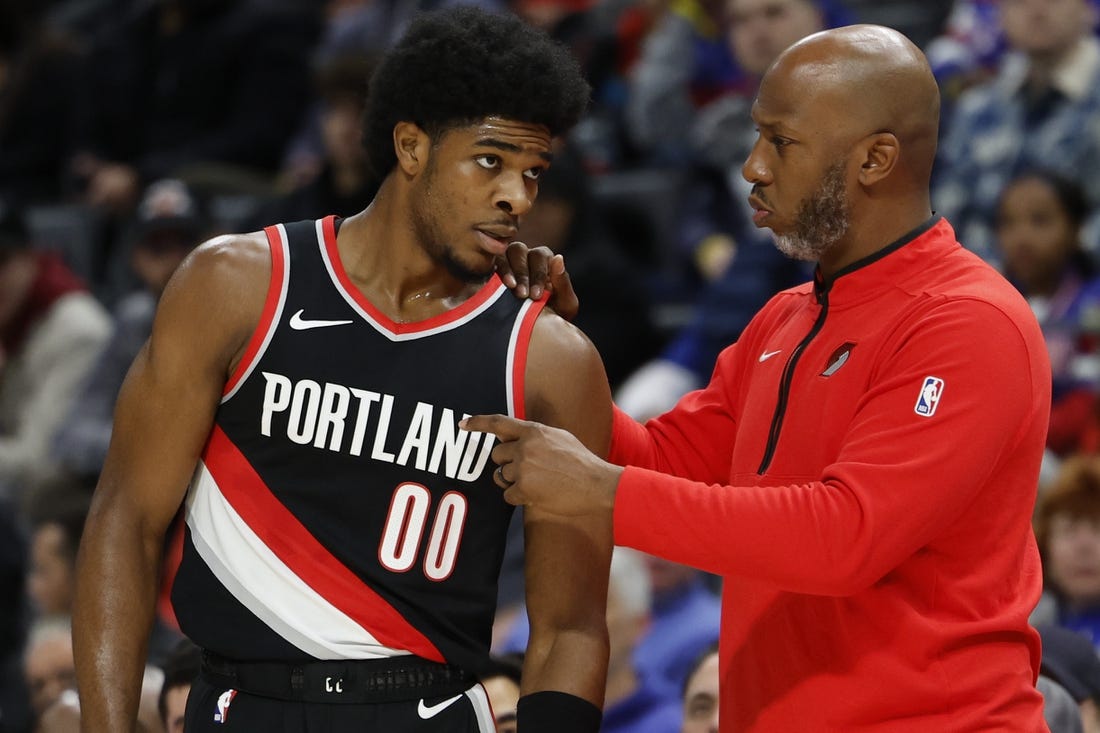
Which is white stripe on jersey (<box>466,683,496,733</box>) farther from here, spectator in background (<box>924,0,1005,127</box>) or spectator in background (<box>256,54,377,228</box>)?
spectator in background (<box>924,0,1005,127</box>)

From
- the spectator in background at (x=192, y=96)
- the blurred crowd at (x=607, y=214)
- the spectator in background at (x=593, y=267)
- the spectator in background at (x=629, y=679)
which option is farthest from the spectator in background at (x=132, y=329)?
the spectator in background at (x=629, y=679)

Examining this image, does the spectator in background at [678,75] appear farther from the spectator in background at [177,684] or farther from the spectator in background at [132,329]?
the spectator in background at [177,684]

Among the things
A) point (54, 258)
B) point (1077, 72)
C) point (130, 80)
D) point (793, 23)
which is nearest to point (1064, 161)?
point (1077, 72)

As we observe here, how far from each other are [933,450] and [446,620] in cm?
97

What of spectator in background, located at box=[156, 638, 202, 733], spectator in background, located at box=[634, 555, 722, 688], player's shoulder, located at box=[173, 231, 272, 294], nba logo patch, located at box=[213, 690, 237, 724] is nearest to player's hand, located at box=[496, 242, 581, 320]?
player's shoulder, located at box=[173, 231, 272, 294]

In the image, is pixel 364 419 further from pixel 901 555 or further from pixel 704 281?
pixel 704 281

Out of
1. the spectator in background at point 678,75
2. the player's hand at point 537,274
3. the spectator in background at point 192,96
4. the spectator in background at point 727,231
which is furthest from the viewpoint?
the spectator in background at point 192,96

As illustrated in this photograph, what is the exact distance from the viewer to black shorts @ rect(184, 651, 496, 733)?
10.1 feet

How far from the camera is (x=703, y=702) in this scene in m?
4.26

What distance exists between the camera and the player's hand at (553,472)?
2.97m

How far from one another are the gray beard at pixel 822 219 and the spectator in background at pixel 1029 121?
313cm

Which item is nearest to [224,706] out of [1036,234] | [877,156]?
[877,156]

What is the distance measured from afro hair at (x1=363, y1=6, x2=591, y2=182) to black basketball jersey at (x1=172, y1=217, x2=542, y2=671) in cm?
40

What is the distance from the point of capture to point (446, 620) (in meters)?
3.17
